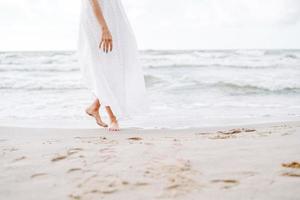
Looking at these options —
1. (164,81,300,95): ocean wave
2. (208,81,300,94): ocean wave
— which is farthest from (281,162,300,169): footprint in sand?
(208,81,300,94): ocean wave

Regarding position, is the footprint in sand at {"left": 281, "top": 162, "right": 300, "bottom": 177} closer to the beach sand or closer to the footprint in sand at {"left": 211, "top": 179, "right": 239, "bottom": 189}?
the beach sand

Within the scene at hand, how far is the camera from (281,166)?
2.10 meters

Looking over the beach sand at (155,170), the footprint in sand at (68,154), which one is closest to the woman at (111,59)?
the beach sand at (155,170)

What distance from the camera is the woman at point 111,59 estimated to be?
13.1 ft

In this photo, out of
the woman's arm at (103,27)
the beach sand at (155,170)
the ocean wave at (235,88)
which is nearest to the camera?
the beach sand at (155,170)

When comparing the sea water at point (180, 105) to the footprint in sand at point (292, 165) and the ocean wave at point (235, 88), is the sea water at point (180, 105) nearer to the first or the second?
the ocean wave at point (235, 88)

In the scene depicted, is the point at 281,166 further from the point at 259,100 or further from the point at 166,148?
the point at 259,100

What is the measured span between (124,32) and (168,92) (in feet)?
16.8

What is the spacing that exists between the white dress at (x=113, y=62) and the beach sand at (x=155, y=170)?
117 centimetres

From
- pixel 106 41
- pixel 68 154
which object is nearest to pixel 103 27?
pixel 106 41

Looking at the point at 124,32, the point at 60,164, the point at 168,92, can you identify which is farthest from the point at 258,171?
the point at 168,92

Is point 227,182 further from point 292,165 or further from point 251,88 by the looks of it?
point 251,88

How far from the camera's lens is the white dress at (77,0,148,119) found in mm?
3990

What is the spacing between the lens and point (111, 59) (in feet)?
13.3
